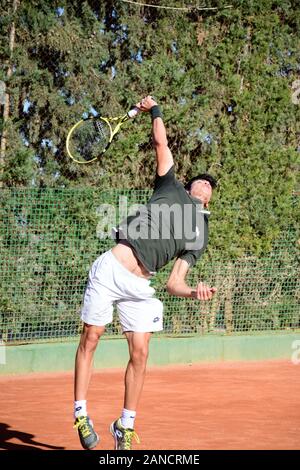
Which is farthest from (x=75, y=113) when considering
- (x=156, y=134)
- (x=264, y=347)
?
(x=156, y=134)

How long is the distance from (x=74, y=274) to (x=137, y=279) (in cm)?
466

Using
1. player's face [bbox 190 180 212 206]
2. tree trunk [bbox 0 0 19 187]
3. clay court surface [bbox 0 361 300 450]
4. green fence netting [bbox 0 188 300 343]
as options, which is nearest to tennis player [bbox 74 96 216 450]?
player's face [bbox 190 180 212 206]

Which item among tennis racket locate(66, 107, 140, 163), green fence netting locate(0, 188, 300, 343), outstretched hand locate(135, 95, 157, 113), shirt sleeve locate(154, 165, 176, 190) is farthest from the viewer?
green fence netting locate(0, 188, 300, 343)

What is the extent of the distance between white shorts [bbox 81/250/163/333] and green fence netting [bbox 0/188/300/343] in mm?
4187

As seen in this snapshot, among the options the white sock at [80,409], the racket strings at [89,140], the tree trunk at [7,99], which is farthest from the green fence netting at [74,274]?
the white sock at [80,409]

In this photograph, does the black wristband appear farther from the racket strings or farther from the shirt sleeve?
the racket strings

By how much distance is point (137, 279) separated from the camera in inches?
208

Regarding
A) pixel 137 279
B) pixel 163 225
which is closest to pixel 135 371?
pixel 137 279

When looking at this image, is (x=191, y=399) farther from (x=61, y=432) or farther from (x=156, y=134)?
(x=156, y=134)

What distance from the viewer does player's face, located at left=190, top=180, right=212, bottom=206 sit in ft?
18.2

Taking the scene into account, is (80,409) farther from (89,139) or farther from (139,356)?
(89,139)

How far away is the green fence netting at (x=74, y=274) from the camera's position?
370 inches
